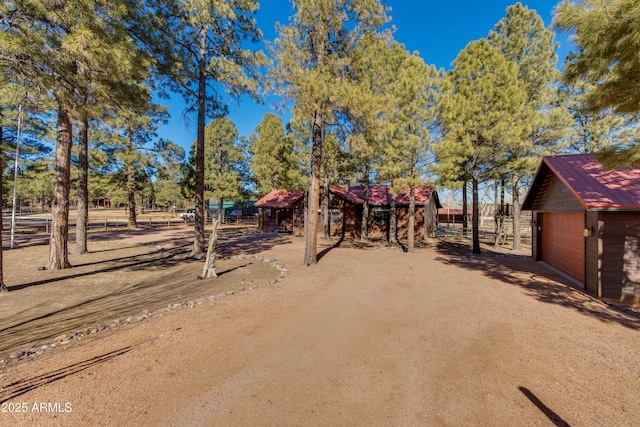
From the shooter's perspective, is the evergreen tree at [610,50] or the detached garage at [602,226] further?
the detached garage at [602,226]

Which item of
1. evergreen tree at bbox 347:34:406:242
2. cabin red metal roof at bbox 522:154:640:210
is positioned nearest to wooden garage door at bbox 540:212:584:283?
cabin red metal roof at bbox 522:154:640:210

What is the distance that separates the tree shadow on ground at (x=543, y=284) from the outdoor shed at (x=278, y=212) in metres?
15.0

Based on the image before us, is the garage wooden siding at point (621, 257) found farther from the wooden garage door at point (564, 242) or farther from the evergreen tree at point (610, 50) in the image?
the evergreen tree at point (610, 50)

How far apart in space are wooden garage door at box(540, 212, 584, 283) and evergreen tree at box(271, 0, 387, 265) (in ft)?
28.3

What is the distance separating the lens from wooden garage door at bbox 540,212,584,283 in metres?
8.86

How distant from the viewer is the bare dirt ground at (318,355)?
2.90m

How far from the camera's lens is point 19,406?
2834 millimetres

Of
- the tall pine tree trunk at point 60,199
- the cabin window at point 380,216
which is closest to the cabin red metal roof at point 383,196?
the cabin window at point 380,216

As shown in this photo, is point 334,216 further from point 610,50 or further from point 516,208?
point 610,50

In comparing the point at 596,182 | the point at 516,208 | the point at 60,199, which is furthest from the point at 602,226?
the point at 60,199

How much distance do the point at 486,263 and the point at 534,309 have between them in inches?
234

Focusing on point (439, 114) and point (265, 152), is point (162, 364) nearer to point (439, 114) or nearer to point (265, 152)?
point (439, 114)

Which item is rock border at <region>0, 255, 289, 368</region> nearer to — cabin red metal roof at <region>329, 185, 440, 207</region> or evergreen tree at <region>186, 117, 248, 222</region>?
cabin red metal roof at <region>329, 185, 440, 207</region>

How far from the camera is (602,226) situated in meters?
7.07
